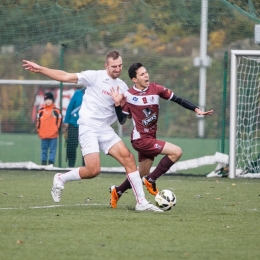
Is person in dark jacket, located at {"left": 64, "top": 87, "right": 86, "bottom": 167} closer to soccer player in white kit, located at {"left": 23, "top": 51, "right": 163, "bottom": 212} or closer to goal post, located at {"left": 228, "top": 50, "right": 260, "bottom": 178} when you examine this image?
goal post, located at {"left": 228, "top": 50, "right": 260, "bottom": 178}

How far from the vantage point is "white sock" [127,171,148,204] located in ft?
28.9

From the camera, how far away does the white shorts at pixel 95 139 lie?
29.6 feet

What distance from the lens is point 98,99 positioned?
9.16 metres

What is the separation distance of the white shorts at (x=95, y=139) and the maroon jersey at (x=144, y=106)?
46 cm

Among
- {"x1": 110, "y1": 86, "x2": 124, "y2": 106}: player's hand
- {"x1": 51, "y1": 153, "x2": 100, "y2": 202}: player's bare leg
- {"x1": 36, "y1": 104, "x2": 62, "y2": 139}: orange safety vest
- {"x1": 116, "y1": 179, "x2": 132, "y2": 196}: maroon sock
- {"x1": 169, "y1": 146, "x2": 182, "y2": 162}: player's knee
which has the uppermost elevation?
{"x1": 110, "y1": 86, "x2": 124, "y2": 106}: player's hand

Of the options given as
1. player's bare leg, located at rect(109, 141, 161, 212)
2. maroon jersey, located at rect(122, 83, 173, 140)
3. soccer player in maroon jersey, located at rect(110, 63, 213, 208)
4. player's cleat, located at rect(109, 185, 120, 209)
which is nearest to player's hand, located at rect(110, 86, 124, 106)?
soccer player in maroon jersey, located at rect(110, 63, 213, 208)

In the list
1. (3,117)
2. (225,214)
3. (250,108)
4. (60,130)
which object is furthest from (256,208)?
(3,117)

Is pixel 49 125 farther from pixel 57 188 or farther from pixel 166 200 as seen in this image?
pixel 166 200

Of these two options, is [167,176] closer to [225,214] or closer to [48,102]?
A: [48,102]

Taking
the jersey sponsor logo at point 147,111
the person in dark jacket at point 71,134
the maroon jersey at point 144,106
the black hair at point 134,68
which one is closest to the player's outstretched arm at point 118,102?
the maroon jersey at point 144,106

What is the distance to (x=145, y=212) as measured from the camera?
8.69m

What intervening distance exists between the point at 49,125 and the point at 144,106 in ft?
21.1

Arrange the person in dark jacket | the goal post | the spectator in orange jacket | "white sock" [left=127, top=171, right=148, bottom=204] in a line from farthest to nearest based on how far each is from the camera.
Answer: the spectator in orange jacket, the person in dark jacket, the goal post, "white sock" [left=127, top=171, right=148, bottom=204]

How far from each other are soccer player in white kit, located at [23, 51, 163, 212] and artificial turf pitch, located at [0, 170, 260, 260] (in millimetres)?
419
